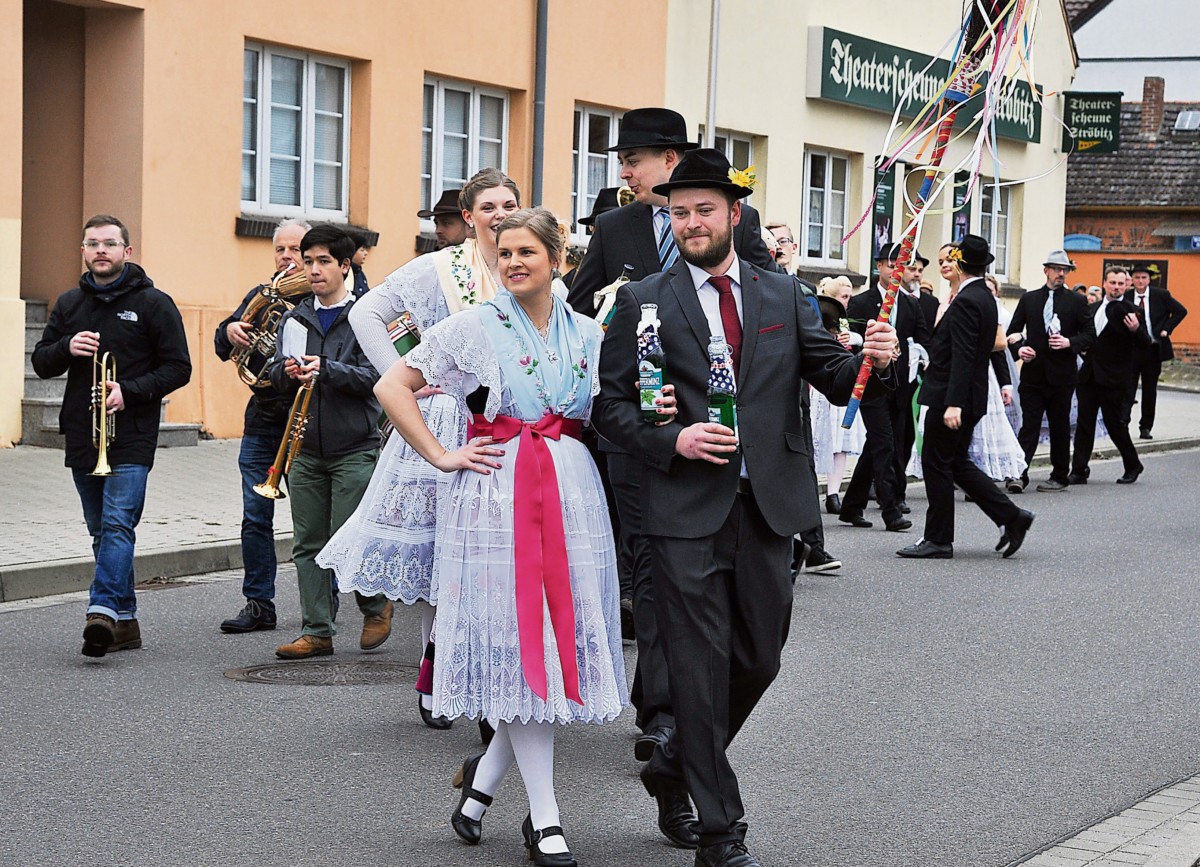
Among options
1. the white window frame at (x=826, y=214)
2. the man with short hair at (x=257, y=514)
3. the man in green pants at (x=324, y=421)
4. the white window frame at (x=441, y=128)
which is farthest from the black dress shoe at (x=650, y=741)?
the white window frame at (x=826, y=214)

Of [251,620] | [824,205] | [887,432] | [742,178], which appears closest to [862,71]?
[824,205]

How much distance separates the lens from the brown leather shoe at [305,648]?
27.2ft

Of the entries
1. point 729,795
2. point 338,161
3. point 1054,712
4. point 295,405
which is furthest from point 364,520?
point 338,161

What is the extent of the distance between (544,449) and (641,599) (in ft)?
3.48

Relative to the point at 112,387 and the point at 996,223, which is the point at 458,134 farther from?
the point at 996,223

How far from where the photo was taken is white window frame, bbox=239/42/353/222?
56.4 feet

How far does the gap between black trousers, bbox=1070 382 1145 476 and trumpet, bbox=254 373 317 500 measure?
38.0ft

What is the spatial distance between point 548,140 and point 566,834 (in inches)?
616

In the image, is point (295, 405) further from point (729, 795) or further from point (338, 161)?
point (338, 161)

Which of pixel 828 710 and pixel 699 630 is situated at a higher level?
pixel 699 630

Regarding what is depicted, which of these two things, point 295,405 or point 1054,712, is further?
point 295,405

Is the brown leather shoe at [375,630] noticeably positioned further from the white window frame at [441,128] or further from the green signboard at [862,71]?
the green signboard at [862,71]

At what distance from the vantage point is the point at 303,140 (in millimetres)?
17719

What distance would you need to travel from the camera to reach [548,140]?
67.6 ft
